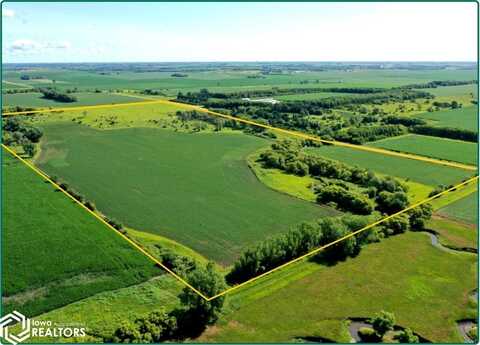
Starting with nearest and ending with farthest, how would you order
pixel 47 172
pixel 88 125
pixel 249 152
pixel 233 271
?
pixel 233 271
pixel 47 172
pixel 249 152
pixel 88 125

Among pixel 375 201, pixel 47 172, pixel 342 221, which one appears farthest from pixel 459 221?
pixel 47 172

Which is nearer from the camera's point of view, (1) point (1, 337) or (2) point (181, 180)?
(1) point (1, 337)

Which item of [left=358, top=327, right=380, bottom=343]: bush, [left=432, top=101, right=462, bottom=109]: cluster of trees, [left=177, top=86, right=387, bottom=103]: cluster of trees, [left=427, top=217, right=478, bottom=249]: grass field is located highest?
[left=177, top=86, right=387, bottom=103]: cluster of trees

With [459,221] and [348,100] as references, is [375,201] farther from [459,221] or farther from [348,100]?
[348,100]

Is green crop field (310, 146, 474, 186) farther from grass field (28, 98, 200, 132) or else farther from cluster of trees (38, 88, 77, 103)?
cluster of trees (38, 88, 77, 103)

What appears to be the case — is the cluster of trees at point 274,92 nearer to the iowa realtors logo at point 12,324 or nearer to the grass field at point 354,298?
the grass field at point 354,298

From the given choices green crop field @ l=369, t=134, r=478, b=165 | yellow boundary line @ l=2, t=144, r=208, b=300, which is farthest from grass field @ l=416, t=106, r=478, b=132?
yellow boundary line @ l=2, t=144, r=208, b=300

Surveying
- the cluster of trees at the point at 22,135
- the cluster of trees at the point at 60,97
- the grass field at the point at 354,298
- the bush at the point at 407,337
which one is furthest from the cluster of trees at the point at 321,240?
the cluster of trees at the point at 60,97
